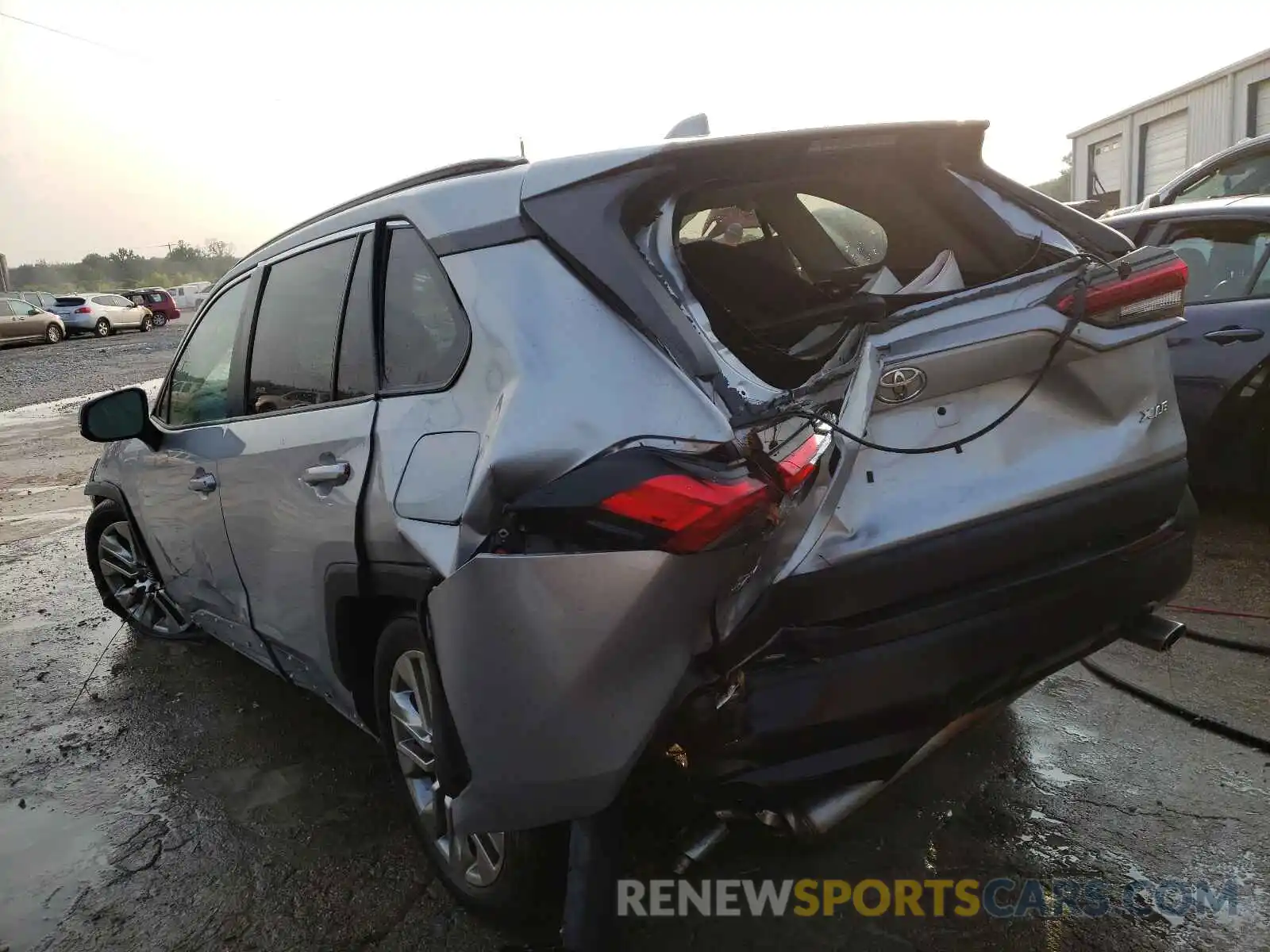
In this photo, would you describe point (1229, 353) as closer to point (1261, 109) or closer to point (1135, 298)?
point (1135, 298)

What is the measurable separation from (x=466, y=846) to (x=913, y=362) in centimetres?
158

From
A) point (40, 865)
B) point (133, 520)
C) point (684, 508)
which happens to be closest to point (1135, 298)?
point (684, 508)

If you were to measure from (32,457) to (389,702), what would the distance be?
962cm

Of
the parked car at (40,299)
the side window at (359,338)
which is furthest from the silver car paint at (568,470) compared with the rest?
the parked car at (40,299)

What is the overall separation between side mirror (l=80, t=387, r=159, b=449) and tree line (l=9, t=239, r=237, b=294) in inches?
2839

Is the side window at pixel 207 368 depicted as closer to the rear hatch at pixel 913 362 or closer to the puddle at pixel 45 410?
the rear hatch at pixel 913 362

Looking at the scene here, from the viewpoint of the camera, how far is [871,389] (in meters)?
1.93

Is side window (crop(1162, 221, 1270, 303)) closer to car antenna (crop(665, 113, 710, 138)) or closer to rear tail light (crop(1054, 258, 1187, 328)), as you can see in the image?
rear tail light (crop(1054, 258, 1187, 328))

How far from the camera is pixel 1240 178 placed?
8516 mm

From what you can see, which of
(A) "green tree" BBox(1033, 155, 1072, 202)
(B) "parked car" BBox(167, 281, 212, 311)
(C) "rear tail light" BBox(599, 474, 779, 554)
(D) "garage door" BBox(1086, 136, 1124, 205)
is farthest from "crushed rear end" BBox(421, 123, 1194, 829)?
(B) "parked car" BBox(167, 281, 212, 311)

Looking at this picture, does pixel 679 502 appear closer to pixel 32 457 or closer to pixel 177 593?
pixel 177 593

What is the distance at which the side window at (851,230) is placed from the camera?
2.98 metres

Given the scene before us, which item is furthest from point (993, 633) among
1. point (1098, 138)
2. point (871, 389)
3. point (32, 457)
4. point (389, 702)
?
point (1098, 138)

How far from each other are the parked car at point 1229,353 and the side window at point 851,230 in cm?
231
